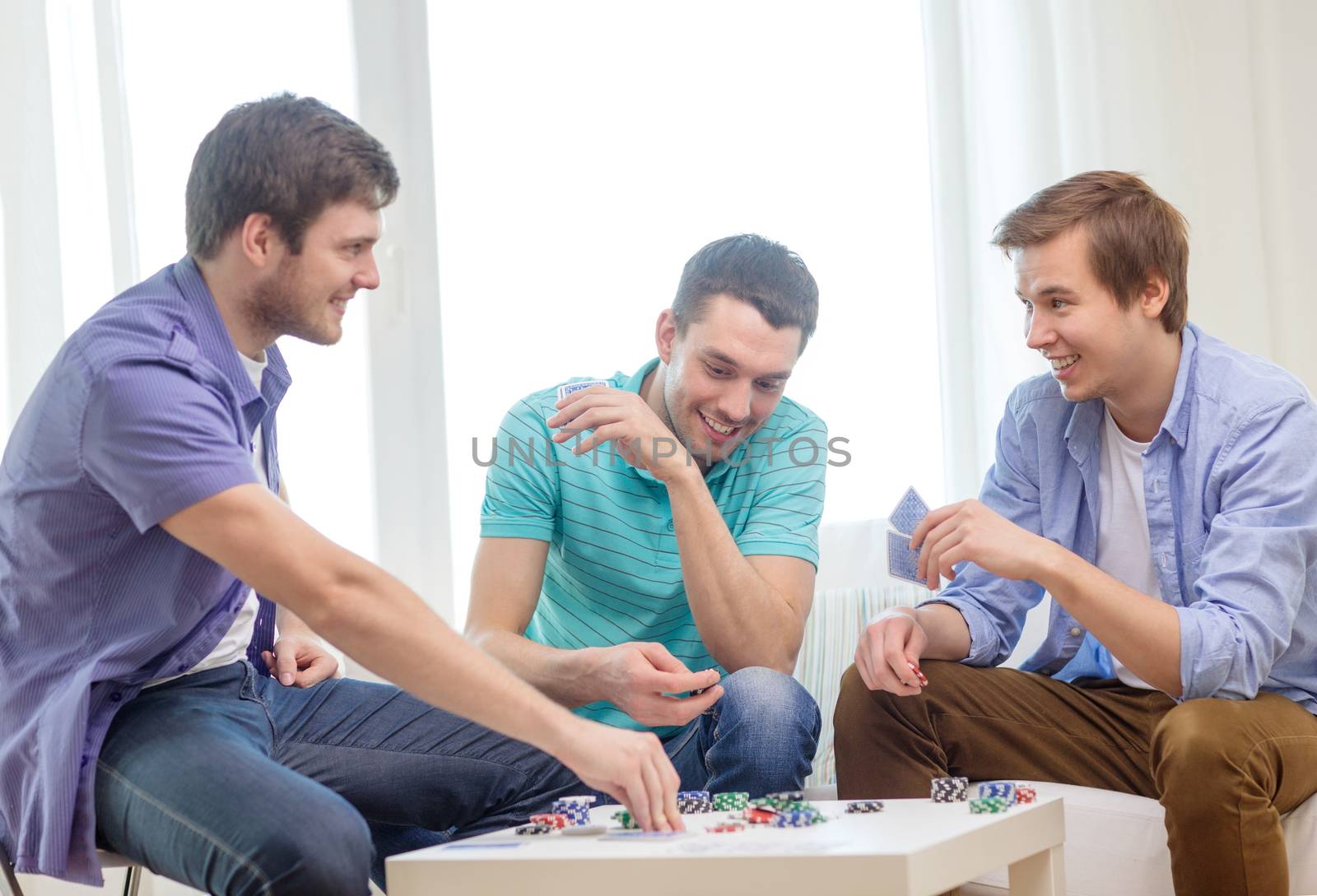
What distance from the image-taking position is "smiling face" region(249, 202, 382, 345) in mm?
1486

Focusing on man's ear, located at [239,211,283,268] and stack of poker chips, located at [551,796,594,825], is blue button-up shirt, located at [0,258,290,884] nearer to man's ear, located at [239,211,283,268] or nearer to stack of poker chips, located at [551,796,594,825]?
man's ear, located at [239,211,283,268]

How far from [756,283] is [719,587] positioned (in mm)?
496

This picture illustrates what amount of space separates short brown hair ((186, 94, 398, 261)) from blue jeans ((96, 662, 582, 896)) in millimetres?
548

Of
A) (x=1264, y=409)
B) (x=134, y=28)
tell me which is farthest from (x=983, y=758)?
(x=134, y=28)

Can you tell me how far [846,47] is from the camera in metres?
3.12

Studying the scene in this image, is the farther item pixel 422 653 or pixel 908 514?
pixel 908 514

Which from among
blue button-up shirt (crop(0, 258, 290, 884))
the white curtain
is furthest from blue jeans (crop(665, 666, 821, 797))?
the white curtain

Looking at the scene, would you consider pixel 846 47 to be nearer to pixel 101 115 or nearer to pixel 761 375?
pixel 761 375

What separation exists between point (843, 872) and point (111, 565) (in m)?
0.83

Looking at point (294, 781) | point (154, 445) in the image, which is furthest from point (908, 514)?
point (154, 445)

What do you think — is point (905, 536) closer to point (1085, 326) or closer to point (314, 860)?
point (1085, 326)

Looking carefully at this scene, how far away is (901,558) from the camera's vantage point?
1887 millimetres

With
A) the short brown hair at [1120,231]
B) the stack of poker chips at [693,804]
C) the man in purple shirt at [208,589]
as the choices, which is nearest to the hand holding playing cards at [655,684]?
the man in purple shirt at [208,589]

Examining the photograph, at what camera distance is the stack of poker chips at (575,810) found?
4.57 feet
